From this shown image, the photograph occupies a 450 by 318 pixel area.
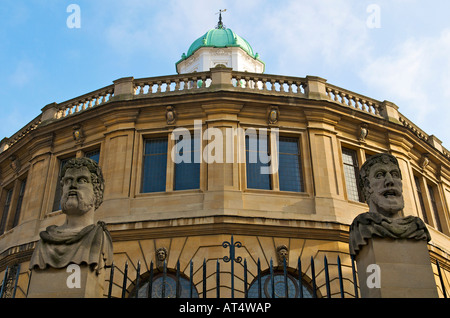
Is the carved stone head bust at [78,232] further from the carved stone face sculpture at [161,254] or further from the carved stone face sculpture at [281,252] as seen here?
the carved stone face sculpture at [281,252]

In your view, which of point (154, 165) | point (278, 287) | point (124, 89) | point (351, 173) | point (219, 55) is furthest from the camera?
point (219, 55)

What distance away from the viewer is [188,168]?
19016 mm

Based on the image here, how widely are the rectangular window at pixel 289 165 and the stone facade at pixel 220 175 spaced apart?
28cm


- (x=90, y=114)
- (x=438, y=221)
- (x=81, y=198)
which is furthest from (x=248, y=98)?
(x=81, y=198)

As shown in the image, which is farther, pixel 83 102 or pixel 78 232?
pixel 83 102

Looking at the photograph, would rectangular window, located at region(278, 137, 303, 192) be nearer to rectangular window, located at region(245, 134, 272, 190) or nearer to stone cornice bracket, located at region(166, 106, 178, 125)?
rectangular window, located at region(245, 134, 272, 190)

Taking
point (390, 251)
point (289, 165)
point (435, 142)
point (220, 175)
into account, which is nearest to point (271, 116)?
point (289, 165)

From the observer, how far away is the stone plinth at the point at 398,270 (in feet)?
19.7

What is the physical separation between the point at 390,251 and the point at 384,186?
3.24ft

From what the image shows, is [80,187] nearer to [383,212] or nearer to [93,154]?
[383,212]

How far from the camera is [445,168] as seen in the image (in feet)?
78.2

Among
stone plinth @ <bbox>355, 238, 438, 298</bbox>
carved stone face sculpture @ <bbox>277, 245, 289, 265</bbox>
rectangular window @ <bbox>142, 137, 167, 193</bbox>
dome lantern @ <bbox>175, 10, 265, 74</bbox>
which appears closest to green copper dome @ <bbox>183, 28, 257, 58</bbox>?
dome lantern @ <bbox>175, 10, 265, 74</bbox>

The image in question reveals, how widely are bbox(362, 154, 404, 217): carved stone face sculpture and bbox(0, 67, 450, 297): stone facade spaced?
9.61 metres
